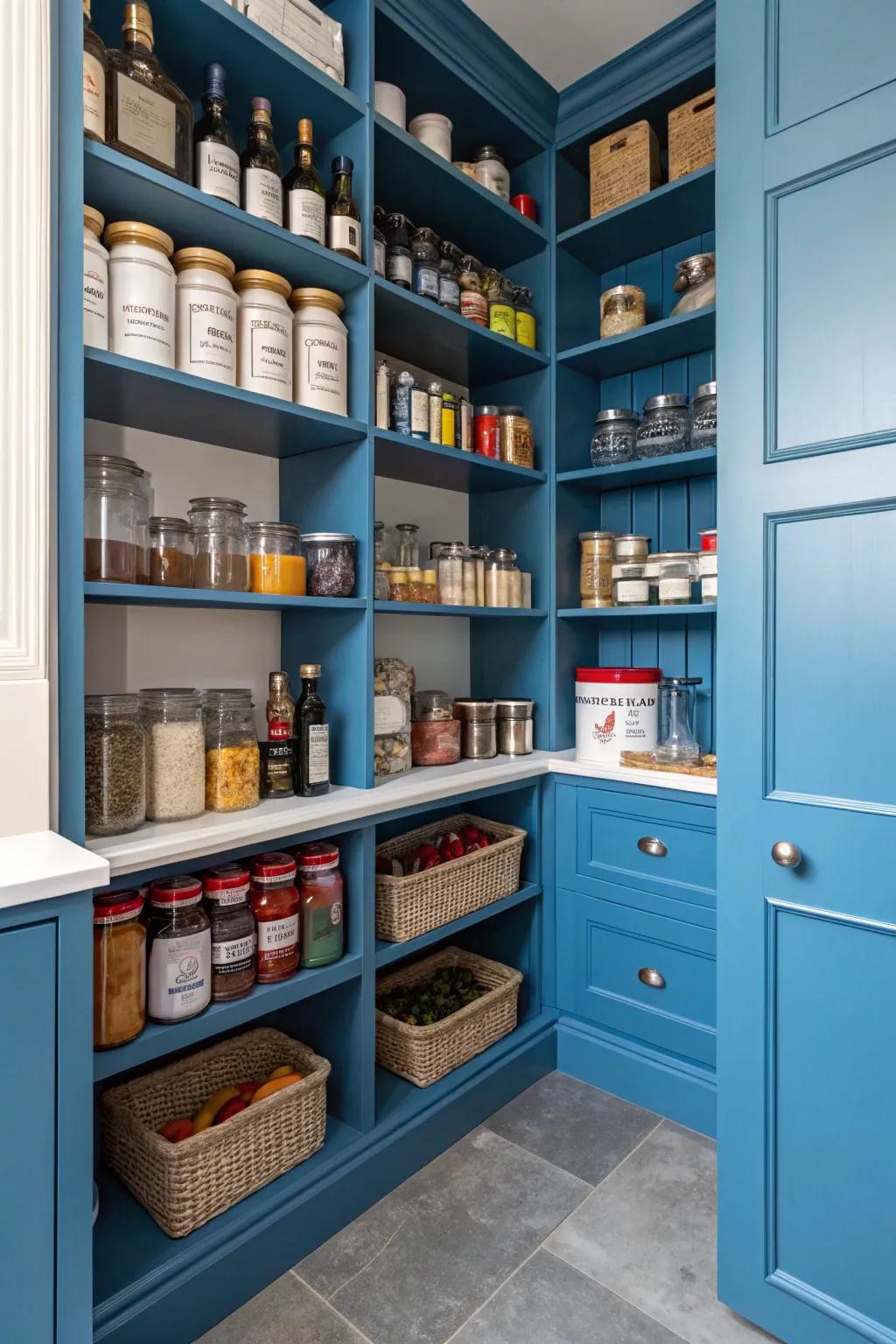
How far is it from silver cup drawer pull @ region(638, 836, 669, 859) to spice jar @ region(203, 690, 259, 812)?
3.62ft

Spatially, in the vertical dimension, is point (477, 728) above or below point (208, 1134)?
above

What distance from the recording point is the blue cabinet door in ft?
4.16

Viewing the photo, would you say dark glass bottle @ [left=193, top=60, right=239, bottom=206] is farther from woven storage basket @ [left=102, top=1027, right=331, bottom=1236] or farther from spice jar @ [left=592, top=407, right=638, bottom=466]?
woven storage basket @ [left=102, top=1027, right=331, bottom=1236]

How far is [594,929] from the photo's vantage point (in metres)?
2.29

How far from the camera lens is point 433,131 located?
210 cm

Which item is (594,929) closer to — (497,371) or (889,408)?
(889,408)

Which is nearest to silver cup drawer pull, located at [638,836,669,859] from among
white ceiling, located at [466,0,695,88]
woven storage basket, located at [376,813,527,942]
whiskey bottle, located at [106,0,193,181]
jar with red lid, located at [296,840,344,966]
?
woven storage basket, located at [376,813,527,942]

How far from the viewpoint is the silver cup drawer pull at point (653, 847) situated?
211cm

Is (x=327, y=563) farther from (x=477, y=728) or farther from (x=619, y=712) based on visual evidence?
(x=619, y=712)

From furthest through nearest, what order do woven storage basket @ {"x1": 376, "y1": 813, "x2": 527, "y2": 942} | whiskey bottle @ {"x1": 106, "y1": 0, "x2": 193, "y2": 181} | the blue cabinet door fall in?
woven storage basket @ {"x1": 376, "y1": 813, "x2": 527, "y2": 942}, whiskey bottle @ {"x1": 106, "y1": 0, "x2": 193, "y2": 181}, the blue cabinet door

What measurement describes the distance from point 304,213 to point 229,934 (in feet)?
5.11

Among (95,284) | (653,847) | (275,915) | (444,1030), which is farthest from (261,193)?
(444,1030)

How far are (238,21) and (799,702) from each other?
1.73m

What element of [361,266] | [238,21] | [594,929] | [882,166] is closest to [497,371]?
[361,266]
